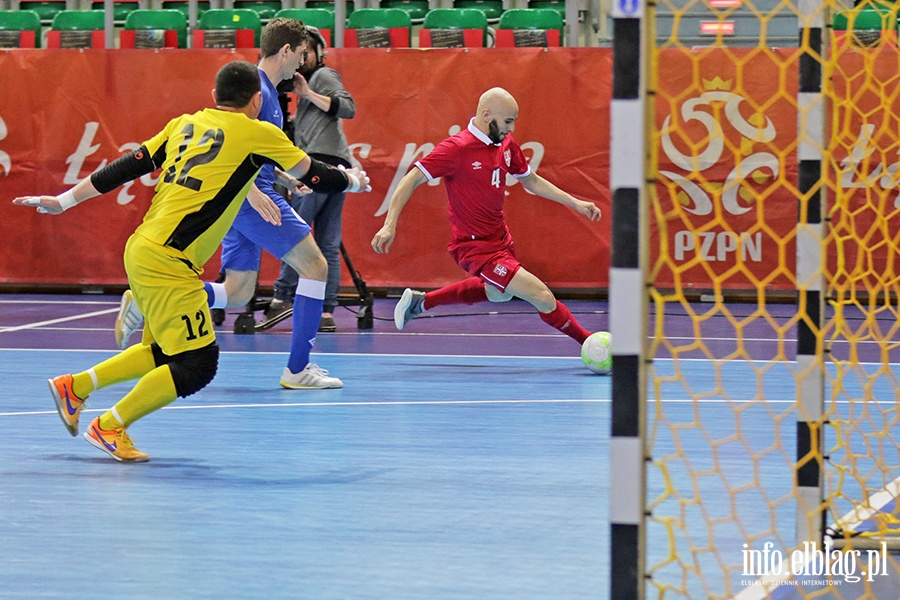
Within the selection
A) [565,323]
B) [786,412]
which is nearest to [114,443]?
[786,412]

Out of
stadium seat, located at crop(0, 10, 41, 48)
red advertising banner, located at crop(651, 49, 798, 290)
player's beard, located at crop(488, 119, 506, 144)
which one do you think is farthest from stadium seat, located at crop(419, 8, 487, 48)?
player's beard, located at crop(488, 119, 506, 144)

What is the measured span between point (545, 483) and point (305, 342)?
241 cm

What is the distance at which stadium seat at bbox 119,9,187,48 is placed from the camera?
13695 mm

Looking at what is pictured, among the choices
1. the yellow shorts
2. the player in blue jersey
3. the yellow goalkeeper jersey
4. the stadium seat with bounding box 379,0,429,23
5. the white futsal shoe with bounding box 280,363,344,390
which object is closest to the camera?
the yellow shorts

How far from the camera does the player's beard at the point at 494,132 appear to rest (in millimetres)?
7508

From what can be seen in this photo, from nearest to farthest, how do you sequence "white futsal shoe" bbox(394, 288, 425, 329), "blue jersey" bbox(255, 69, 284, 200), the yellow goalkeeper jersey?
the yellow goalkeeper jersey
"blue jersey" bbox(255, 69, 284, 200)
"white futsal shoe" bbox(394, 288, 425, 329)

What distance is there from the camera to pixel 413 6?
14672 millimetres

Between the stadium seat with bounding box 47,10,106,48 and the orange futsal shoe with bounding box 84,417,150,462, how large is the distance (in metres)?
9.71

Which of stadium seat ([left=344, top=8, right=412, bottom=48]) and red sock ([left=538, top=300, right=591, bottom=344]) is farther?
stadium seat ([left=344, top=8, right=412, bottom=48])

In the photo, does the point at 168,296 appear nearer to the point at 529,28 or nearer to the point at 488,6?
the point at 529,28

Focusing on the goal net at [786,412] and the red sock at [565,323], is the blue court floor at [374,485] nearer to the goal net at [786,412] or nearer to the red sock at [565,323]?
the goal net at [786,412]

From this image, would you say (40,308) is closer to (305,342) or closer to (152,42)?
(152,42)

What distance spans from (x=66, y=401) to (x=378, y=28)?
8763 mm

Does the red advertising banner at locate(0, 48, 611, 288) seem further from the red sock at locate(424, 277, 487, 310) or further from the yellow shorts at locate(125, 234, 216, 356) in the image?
the yellow shorts at locate(125, 234, 216, 356)
